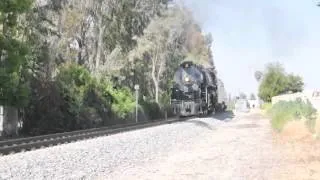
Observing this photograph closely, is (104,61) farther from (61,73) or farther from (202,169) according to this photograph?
(202,169)

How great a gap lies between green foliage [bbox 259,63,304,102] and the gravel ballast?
4213 inches

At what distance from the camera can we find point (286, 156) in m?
20.7

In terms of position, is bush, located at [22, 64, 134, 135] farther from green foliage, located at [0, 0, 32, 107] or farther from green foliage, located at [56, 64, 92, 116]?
green foliage, located at [0, 0, 32, 107]

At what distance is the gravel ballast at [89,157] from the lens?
15055mm

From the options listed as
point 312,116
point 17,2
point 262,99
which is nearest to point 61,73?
point 17,2

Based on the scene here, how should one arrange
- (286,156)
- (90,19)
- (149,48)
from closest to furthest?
(286,156)
(90,19)
(149,48)

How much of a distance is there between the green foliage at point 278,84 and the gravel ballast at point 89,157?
10702 centimetres

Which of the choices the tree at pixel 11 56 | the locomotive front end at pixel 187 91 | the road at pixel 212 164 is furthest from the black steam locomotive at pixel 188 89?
the road at pixel 212 164

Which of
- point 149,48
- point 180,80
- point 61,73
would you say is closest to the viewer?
point 61,73

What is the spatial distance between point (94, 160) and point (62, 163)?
63.6 inches

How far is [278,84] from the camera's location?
13388 centimetres

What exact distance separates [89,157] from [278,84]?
118735 millimetres

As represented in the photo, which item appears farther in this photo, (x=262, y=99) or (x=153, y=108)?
(x=262, y=99)

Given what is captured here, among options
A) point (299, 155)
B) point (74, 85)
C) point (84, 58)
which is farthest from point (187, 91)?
point (299, 155)
